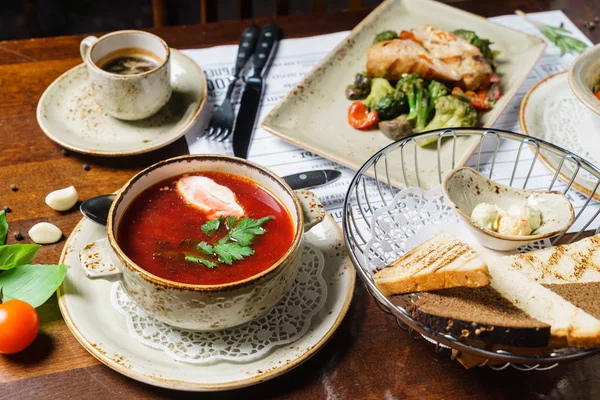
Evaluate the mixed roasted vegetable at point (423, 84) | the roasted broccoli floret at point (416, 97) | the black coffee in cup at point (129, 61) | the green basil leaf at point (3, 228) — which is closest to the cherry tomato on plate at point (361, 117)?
the mixed roasted vegetable at point (423, 84)

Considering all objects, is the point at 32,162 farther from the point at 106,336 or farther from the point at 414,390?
the point at 414,390

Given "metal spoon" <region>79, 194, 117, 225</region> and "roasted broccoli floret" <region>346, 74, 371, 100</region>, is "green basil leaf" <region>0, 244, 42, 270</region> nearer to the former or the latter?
"metal spoon" <region>79, 194, 117, 225</region>

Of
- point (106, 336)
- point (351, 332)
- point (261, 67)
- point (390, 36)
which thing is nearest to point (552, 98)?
point (390, 36)

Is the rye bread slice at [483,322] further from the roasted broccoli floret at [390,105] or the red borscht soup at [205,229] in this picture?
the roasted broccoli floret at [390,105]

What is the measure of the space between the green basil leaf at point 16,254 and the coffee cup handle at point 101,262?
23 centimetres

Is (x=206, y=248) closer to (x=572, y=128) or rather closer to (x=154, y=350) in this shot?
(x=154, y=350)

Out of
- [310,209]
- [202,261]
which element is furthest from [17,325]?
[310,209]

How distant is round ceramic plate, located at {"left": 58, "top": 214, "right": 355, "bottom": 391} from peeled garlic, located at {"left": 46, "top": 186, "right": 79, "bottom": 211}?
18cm

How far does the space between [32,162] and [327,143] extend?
0.92 metres

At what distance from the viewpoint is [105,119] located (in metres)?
2.00

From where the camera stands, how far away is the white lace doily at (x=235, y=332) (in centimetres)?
129

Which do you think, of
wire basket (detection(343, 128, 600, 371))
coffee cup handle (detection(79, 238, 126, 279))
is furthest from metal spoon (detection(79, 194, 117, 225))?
wire basket (detection(343, 128, 600, 371))

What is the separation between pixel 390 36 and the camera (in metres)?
2.40

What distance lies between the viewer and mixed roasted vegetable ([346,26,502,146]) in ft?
6.82
